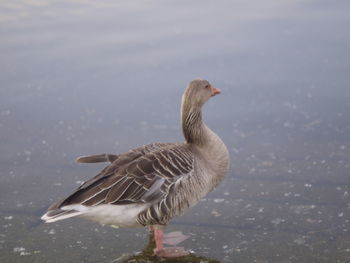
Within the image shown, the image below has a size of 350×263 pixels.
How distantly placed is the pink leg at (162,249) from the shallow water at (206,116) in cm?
11

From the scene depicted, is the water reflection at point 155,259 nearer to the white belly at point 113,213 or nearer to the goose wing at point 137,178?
the white belly at point 113,213

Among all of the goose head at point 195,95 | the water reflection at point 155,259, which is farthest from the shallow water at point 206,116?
the goose head at point 195,95

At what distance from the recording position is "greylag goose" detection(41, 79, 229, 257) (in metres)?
4.18

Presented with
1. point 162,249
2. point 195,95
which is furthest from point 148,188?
point 195,95

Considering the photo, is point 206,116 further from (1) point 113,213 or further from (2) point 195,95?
(1) point 113,213

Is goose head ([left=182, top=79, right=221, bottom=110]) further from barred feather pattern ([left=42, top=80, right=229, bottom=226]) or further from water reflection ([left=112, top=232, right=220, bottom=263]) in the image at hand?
water reflection ([left=112, top=232, right=220, bottom=263])

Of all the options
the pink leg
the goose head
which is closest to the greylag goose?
the pink leg

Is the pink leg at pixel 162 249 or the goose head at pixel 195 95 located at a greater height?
the goose head at pixel 195 95

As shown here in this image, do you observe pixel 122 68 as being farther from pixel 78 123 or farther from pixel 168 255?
pixel 168 255

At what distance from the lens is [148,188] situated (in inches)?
171

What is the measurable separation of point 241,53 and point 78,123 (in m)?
3.50

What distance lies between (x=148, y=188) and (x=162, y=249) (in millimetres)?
Result: 537

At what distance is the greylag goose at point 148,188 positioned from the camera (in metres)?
4.18

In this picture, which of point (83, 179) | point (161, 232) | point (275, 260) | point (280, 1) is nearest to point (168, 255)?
point (161, 232)
